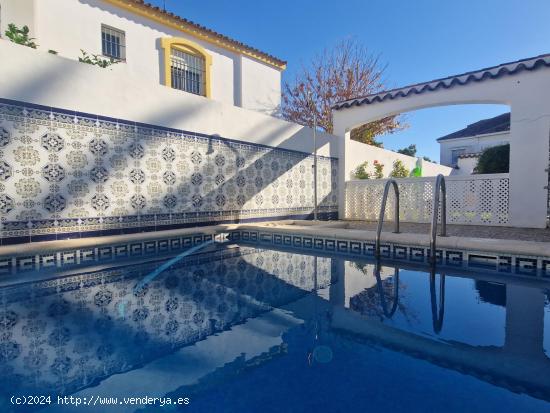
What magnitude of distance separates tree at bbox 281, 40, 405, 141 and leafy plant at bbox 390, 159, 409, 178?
292 centimetres

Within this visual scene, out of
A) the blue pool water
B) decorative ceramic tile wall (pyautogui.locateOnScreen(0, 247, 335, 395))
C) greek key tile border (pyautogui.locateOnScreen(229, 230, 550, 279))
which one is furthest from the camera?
greek key tile border (pyautogui.locateOnScreen(229, 230, 550, 279))

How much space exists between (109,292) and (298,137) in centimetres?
551

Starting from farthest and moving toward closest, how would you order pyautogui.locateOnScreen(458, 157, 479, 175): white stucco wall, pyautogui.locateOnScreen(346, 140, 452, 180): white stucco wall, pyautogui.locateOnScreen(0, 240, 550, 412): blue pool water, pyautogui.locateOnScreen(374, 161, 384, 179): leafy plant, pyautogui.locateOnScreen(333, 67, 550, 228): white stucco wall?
1. pyautogui.locateOnScreen(458, 157, 479, 175): white stucco wall
2. pyautogui.locateOnScreen(374, 161, 384, 179): leafy plant
3. pyautogui.locateOnScreen(346, 140, 452, 180): white stucco wall
4. pyautogui.locateOnScreen(333, 67, 550, 228): white stucco wall
5. pyautogui.locateOnScreen(0, 240, 550, 412): blue pool water

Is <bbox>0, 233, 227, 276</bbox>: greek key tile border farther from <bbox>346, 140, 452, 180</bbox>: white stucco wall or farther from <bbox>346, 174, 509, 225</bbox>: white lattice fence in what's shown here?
<bbox>346, 140, 452, 180</bbox>: white stucco wall

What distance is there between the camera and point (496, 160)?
297 inches

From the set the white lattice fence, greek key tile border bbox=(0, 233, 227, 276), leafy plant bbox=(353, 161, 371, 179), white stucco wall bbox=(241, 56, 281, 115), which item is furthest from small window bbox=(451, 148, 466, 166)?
greek key tile border bbox=(0, 233, 227, 276)

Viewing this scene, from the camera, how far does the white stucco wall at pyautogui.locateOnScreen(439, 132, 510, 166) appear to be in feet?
60.2

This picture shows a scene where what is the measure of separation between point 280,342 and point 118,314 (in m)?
1.27

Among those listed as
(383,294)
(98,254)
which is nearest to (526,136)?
(383,294)

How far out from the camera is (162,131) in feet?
16.1

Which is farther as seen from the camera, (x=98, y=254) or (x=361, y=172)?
(x=361, y=172)

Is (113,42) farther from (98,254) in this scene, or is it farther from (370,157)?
(370,157)

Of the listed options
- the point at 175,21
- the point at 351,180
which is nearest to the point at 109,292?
the point at 351,180

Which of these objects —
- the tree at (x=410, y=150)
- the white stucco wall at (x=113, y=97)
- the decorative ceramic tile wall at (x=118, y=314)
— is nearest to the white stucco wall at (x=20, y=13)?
the white stucco wall at (x=113, y=97)
